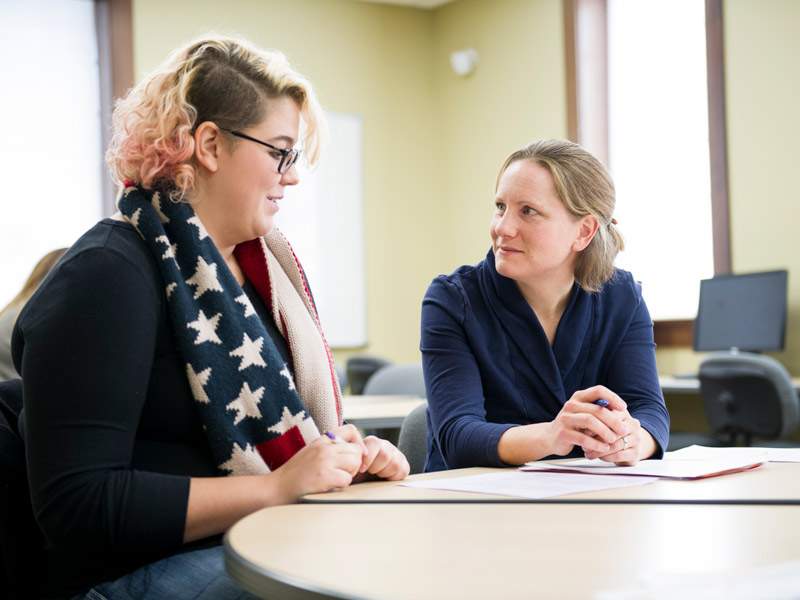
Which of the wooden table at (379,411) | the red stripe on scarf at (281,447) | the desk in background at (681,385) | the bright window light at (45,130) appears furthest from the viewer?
the bright window light at (45,130)

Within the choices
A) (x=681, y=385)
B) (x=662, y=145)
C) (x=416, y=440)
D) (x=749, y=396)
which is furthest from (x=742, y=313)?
(x=416, y=440)

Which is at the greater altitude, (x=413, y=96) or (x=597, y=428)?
(x=413, y=96)

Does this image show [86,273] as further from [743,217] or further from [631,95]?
[631,95]

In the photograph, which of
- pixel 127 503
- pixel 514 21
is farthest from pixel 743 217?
pixel 127 503

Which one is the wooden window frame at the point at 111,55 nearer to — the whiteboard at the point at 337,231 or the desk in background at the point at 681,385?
the whiteboard at the point at 337,231

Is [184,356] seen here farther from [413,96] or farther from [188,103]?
[413,96]

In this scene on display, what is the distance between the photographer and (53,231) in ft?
18.0

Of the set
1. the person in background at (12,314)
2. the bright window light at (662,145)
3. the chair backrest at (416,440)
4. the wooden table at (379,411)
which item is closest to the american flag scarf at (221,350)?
the chair backrest at (416,440)

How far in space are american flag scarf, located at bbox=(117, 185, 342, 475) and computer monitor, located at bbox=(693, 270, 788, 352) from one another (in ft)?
11.7

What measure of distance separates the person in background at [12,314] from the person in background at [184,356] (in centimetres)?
156

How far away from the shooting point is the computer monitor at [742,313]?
439cm

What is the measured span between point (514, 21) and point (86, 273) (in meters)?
5.45

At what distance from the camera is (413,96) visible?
668 cm

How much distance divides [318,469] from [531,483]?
1.07ft
